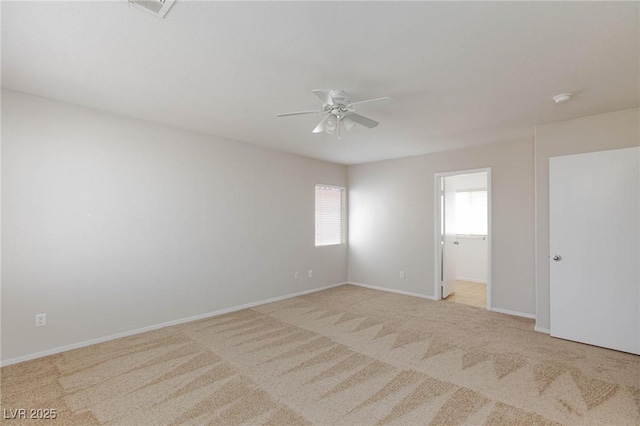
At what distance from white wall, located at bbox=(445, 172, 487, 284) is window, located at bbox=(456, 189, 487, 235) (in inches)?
6.3

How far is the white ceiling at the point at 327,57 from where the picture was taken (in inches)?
71.3

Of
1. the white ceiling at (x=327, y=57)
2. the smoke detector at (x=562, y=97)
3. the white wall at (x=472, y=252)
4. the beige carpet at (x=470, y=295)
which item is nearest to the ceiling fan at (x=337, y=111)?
the white ceiling at (x=327, y=57)

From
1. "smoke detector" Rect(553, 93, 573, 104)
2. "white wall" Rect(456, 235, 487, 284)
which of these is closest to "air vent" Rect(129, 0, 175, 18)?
"smoke detector" Rect(553, 93, 573, 104)

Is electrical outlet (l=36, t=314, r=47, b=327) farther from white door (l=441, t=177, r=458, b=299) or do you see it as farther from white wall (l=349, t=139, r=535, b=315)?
white door (l=441, t=177, r=458, b=299)

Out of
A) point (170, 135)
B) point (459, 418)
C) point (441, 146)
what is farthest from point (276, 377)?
point (441, 146)

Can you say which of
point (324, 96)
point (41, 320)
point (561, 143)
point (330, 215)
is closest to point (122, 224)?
point (41, 320)

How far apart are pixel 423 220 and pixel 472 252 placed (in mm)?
2500

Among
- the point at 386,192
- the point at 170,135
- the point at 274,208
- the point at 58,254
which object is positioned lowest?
the point at 58,254

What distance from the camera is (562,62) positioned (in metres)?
2.31

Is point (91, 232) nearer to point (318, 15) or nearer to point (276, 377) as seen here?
point (276, 377)

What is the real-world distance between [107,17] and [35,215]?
231 cm

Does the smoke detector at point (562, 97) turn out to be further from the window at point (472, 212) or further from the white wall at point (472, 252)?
the window at point (472, 212)

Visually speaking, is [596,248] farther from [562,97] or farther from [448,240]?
[448,240]

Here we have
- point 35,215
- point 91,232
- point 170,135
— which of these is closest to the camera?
point 35,215
